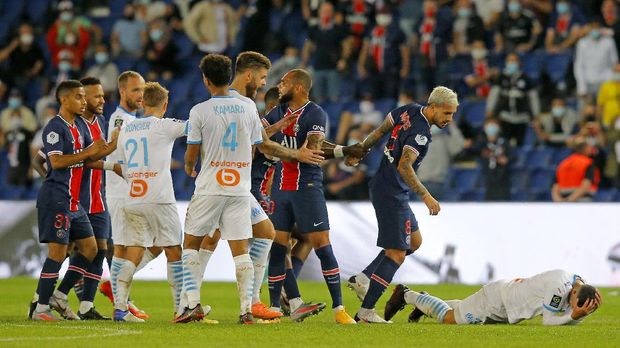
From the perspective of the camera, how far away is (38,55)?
27125mm

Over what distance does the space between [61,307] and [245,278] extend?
2.55 m

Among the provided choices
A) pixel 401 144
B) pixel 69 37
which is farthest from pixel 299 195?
pixel 69 37

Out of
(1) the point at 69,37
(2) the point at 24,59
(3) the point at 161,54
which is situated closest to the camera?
(3) the point at 161,54

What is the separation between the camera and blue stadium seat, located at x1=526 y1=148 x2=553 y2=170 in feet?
72.1

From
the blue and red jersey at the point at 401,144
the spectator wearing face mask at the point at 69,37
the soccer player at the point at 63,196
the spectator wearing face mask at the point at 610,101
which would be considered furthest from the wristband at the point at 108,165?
the spectator wearing face mask at the point at 69,37

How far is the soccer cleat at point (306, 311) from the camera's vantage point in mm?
11453

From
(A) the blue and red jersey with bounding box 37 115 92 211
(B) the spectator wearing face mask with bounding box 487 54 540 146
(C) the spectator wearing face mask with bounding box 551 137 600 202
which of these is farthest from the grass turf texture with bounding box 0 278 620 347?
(B) the spectator wearing face mask with bounding box 487 54 540 146

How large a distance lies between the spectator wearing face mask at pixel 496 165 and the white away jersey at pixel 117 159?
9.66 m

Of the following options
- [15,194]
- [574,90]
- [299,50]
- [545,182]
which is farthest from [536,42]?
[15,194]

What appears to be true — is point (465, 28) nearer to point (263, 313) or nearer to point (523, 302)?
point (523, 302)

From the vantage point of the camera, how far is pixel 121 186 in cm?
1282

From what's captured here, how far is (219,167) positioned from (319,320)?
2223 millimetres

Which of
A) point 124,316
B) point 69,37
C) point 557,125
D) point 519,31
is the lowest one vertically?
point 124,316

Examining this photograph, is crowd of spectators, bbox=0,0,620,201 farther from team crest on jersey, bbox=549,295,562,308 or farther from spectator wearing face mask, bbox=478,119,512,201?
team crest on jersey, bbox=549,295,562,308
